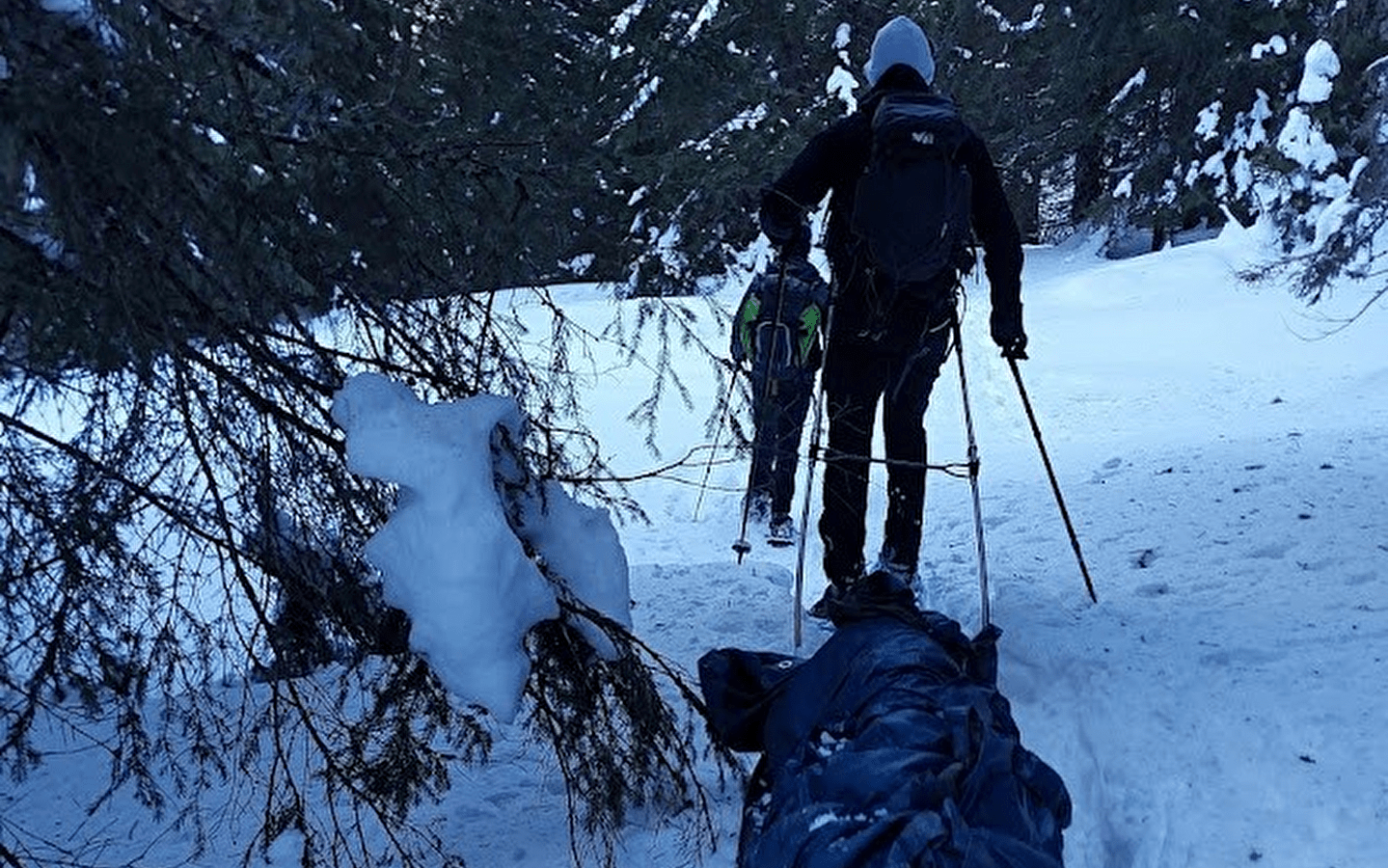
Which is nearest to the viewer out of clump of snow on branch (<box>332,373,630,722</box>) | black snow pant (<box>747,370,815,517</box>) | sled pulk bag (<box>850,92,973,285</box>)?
clump of snow on branch (<box>332,373,630,722</box>)

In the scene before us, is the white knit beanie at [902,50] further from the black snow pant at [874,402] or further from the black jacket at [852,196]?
the black snow pant at [874,402]

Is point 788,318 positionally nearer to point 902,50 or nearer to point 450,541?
point 902,50

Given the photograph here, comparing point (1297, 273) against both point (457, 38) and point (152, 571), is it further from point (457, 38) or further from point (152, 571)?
point (152, 571)

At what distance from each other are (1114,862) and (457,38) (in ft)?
10.8

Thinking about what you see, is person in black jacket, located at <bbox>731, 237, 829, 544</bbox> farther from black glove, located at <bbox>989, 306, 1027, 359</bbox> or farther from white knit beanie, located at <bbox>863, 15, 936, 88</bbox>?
white knit beanie, located at <bbox>863, 15, 936, 88</bbox>

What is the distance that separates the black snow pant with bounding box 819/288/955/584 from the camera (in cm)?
436

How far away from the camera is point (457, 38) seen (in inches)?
153

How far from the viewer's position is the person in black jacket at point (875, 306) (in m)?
4.27

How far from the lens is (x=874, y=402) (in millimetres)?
4480

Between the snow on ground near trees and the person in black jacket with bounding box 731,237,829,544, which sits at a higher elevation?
the person in black jacket with bounding box 731,237,829,544

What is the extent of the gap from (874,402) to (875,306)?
41 centimetres

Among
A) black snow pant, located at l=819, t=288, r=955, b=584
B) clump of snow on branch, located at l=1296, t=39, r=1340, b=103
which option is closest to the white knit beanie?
black snow pant, located at l=819, t=288, r=955, b=584

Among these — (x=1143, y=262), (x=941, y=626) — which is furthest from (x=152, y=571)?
(x=1143, y=262)

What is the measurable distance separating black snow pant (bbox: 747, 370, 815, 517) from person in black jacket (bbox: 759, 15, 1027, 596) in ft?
0.64
